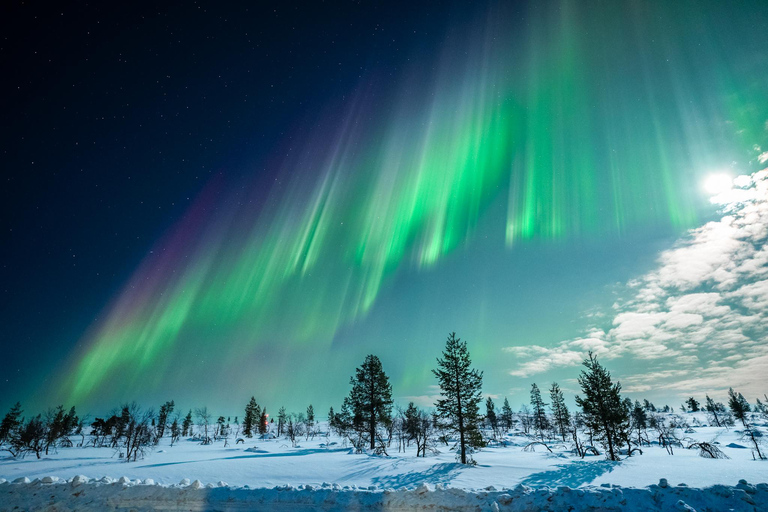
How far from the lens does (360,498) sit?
12906 mm

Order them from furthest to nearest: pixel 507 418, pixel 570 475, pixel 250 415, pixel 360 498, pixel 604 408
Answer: pixel 507 418 → pixel 250 415 → pixel 604 408 → pixel 570 475 → pixel 360 498

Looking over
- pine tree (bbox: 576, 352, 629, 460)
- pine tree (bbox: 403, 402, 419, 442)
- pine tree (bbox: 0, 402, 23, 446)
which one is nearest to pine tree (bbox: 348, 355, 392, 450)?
pine tree (bbox: 403, 402, 419, 442)

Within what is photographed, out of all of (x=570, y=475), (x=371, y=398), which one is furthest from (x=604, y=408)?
(x=371, y=398)

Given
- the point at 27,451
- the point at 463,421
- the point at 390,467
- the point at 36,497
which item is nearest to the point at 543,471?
the point at 463,421

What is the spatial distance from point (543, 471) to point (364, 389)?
23.1m

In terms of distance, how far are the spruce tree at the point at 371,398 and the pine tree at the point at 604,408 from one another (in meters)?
21.4

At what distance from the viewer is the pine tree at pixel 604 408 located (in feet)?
96.8

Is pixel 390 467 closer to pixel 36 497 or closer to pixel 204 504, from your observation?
pixel 204 504

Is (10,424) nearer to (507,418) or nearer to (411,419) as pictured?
(411,419)

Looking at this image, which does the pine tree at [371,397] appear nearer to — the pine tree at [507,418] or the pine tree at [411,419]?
the pine tree at [411,419]

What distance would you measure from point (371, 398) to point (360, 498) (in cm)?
2789

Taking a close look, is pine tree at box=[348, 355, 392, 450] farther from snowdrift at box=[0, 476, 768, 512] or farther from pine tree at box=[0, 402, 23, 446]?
pine tree at box=[0, 402, 23, 446]

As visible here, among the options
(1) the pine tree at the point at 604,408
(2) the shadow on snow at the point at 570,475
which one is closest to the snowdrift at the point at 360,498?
(2) the shadow on snow at the point at 570,475

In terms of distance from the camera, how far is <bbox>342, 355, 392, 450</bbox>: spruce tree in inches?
1540
